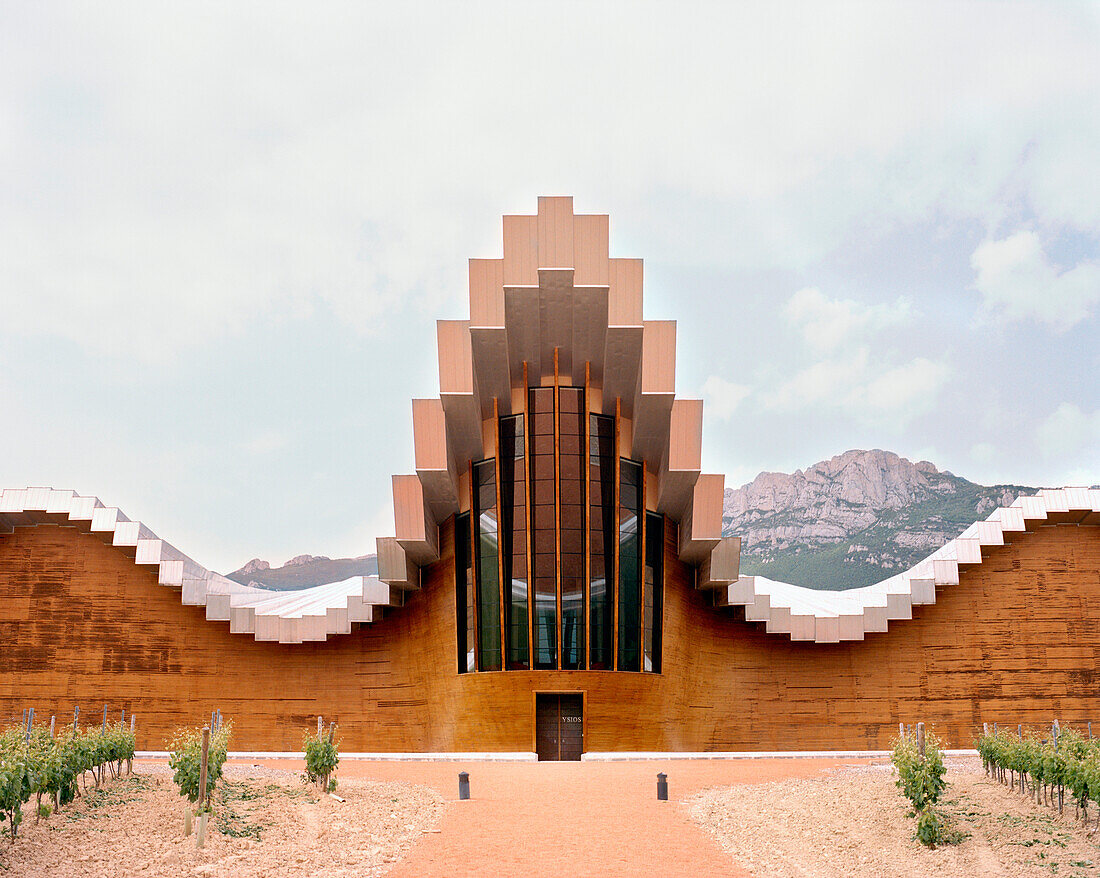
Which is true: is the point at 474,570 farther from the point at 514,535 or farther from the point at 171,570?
the point at 171,570

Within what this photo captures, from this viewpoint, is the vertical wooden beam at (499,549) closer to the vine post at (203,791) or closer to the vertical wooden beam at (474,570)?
the vertical wooden beam at (474,570)

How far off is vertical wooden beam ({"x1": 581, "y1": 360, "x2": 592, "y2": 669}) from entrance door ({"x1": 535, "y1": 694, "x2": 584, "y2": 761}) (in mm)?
1459

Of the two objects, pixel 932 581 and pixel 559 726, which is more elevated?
pixel 932 581

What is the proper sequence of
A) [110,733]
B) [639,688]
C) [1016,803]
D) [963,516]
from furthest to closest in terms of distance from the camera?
[963,516] < [639,688] < [110,733] < [1016,803]

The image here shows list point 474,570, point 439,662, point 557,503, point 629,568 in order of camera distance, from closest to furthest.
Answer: point 557,503
point 629,568
point 474,570
point 439,662

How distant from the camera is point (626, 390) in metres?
29.6

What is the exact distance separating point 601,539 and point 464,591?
4.90 metres

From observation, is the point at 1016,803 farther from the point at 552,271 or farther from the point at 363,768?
the point at 552,271

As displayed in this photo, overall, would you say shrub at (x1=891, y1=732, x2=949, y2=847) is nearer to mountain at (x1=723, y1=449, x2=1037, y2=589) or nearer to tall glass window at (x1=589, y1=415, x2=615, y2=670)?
tall glass window at (x1=589, y1=415, x2=615, y2=670)

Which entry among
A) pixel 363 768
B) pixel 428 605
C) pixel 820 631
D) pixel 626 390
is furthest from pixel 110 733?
pixel 820 631

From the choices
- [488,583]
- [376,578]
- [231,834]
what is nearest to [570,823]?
[231,834]

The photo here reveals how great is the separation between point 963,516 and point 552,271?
309 ft

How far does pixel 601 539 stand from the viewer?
2922cm

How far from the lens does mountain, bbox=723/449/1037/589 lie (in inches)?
4065
